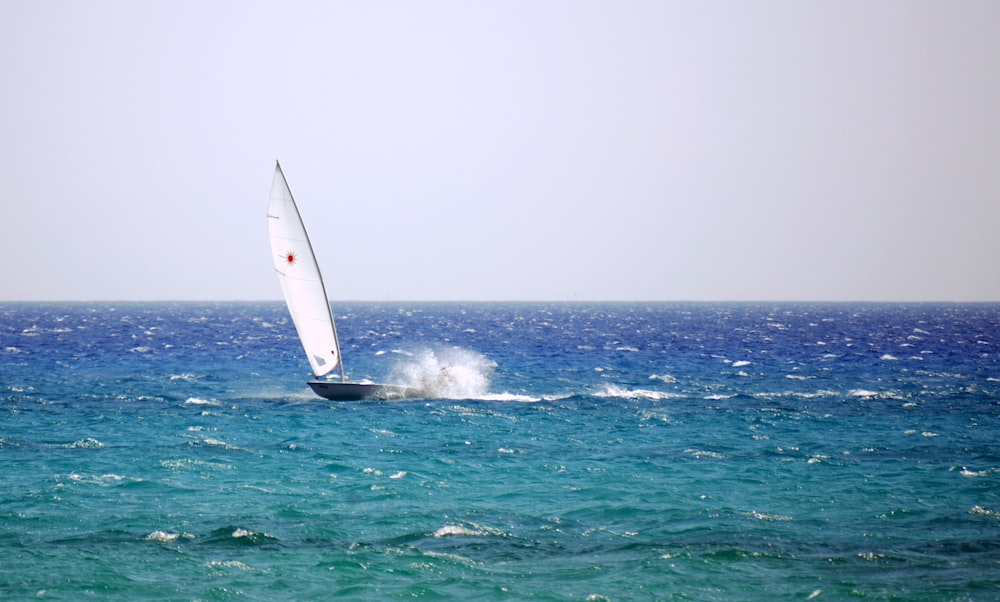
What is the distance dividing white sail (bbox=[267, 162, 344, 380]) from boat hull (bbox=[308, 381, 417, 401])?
0.79 meters

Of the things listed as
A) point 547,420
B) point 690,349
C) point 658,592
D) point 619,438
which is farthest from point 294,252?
point 690,349

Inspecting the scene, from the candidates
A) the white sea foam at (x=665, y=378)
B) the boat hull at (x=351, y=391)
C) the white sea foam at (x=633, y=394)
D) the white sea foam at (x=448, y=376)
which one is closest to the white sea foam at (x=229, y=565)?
the boat hull at (x=351, y=391)

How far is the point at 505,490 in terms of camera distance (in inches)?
1099

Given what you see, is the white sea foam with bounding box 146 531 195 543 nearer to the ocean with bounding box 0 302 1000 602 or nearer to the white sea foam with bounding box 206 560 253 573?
the ocean with bounding box 0 302 1000 602

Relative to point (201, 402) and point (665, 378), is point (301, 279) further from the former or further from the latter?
point (665, 378)

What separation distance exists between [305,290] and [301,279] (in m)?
0.57

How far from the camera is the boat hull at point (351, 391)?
46719 millimetres

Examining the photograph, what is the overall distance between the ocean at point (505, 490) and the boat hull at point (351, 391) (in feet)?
2.43

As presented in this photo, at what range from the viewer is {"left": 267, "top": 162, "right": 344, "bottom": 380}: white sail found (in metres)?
43.5

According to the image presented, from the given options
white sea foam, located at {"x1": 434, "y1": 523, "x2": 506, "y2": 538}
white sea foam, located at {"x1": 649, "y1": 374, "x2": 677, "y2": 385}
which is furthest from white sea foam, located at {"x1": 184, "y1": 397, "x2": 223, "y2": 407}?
white sea foam, located at {"x1": 434, "y1": 523, "x2": 506, "y2": 538}

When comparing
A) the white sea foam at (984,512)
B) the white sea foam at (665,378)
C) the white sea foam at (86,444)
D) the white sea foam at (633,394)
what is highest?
the white sea foam at (665,378)

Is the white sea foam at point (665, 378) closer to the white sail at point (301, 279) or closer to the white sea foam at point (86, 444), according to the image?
the white sail at point (301, 279)

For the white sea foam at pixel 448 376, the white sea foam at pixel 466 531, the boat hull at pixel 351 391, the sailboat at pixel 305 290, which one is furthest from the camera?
the white sea foam at pixel 448 376

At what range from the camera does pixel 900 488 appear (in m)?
27.9
